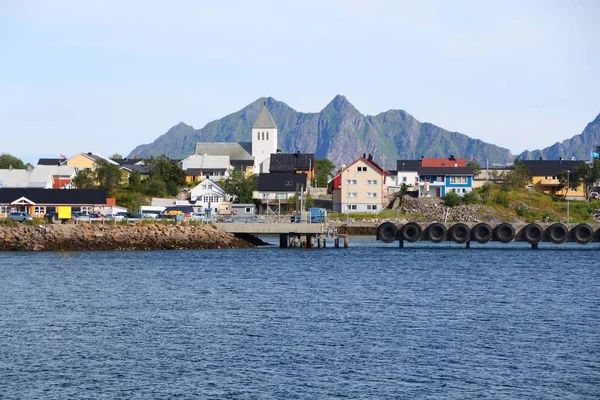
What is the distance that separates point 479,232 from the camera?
253ft

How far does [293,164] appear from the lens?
136 m

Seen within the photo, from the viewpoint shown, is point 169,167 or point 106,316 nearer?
point 106,316

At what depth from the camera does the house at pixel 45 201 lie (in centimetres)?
8756

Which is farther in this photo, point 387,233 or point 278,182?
point 278,182

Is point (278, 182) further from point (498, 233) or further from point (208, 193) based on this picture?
point (498, 233)

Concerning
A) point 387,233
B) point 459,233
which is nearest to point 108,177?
point 387,233

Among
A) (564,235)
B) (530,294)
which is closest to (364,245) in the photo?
(564,235)

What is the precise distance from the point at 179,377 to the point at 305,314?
12057 millimetres

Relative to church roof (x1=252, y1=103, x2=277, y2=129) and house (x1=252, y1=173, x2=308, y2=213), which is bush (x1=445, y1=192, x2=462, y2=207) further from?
church roof (x1=252, y1=103, x2=277, y2=129)

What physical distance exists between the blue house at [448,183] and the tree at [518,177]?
18.1ft

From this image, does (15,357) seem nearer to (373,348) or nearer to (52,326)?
(52,326)

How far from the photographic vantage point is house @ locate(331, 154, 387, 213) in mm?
106125

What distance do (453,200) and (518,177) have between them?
15829 millimetres

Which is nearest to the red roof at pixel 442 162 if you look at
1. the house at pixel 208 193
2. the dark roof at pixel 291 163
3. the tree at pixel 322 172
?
the tree at pixel 322 172
